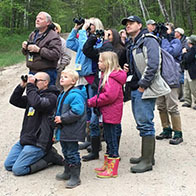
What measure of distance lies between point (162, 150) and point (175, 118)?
737mm

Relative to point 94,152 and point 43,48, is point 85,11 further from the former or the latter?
point 94,152

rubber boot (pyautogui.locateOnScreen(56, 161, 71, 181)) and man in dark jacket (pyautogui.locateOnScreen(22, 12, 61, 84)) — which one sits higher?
man in dark jacket (pyautogui.locateOnScreen(22, 12, 61, 84))

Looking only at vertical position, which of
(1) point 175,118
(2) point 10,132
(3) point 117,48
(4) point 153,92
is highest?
(3) point 117,48

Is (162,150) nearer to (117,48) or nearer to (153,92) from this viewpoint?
(153,92)

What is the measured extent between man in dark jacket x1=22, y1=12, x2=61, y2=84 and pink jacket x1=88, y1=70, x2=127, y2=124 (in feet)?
5.44

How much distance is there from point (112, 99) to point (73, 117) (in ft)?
2.16

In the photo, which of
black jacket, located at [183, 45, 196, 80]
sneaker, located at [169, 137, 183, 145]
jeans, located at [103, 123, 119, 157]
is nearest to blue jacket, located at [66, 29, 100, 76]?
jeans, located at [103, 123, 119, 157]

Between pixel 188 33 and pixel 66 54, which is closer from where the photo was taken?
pixel 66 54

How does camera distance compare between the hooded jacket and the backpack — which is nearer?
the hooded jacket

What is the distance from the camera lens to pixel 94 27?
5.90 m

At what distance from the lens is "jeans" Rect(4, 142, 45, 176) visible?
15.9ft

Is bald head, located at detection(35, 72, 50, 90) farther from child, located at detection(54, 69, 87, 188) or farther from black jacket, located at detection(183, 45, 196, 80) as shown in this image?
black jacket, located at detection(183, 45, 196, 80)

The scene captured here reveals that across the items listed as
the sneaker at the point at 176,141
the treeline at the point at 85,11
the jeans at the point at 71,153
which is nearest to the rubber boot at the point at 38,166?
the jeans at the point at 71,153

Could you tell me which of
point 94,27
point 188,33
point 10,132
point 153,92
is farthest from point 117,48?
point 188,33
